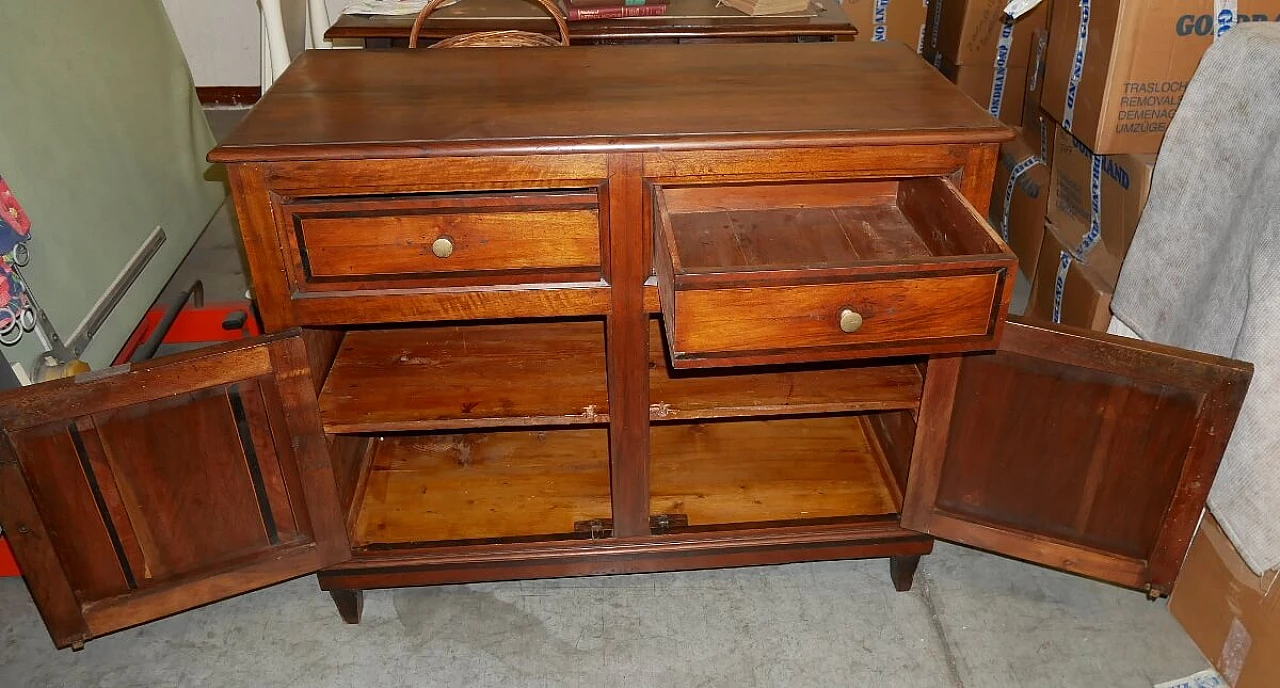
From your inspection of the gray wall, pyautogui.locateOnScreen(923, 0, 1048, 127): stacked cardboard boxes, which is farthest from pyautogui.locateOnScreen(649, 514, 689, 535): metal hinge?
pyautogui.locateOnScreen(923, 0, 1048, 127): stacked cardboard boxes

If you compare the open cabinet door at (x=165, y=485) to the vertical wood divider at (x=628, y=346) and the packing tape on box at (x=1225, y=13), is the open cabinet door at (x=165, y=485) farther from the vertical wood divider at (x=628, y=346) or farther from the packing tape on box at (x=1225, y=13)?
the packing tape on box at (x=1225, y=13)

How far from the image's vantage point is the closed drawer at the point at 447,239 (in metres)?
1.20

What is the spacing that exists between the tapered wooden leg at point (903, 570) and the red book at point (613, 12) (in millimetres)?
1501

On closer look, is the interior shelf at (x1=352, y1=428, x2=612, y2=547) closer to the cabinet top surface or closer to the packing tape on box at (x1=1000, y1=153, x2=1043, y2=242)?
the cabinet top surface

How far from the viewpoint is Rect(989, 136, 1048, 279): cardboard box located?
2.44 meters

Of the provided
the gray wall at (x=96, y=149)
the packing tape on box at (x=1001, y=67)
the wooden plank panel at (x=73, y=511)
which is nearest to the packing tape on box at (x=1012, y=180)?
the packing tape on box at (x=1001, y=67)

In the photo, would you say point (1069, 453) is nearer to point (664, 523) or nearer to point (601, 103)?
point (664, 523)

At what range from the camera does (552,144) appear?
116 centimetres

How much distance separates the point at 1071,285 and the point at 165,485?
1910 millimetres

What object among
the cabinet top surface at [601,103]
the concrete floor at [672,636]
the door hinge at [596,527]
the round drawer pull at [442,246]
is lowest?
the concrete floor at [672,636]

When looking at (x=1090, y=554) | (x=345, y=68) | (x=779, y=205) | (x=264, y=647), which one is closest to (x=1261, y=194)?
(x=1090, y=554)

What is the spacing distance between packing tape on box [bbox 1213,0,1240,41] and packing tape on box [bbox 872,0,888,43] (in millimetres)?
→ 1628

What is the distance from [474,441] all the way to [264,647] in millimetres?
530

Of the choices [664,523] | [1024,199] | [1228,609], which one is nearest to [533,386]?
[664,523]
